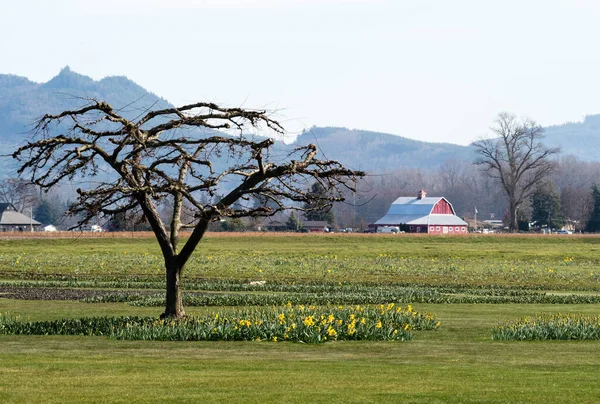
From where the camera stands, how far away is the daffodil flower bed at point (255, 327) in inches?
989

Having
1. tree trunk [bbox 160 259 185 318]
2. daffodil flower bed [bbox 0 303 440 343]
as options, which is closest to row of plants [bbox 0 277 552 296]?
daffodil flower bed [bbox 0 303 440 343]

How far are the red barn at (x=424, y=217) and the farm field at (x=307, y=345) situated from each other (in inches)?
3453

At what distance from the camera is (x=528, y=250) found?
3388 inches

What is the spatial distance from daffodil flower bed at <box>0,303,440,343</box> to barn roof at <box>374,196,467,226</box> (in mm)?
139224

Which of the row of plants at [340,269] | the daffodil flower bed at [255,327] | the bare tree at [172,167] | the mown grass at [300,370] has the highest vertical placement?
the bare tree at [172,167]

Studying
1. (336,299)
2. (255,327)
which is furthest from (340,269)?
(255,327)

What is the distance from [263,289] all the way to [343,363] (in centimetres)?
2537

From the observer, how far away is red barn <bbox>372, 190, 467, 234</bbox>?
166375 mm

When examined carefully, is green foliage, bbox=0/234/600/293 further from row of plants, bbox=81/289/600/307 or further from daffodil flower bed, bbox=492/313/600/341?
daffodil flower bed, bbox=492/313/600/341

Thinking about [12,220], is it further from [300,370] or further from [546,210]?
[300,370]

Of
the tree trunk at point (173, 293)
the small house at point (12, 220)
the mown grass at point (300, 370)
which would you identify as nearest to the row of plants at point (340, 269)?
the tree trunk at point (173, 293)

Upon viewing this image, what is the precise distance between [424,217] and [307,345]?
146m

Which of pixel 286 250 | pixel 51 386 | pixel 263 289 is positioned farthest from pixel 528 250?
pixel 51 386

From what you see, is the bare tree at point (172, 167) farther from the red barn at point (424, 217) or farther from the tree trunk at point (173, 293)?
the red barn at point (424, 217)
